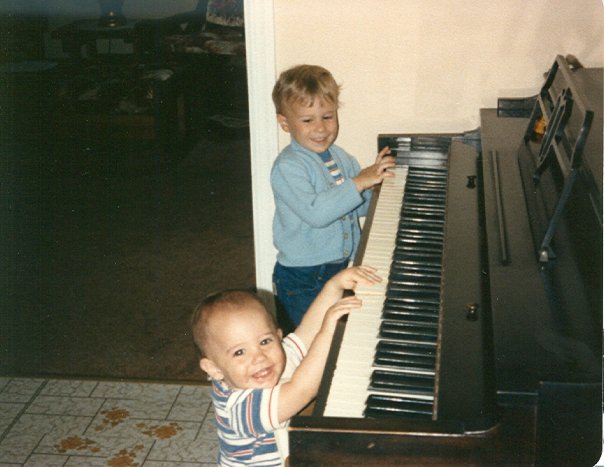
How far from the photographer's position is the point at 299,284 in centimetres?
259

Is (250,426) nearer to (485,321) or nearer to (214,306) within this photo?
(214,306)

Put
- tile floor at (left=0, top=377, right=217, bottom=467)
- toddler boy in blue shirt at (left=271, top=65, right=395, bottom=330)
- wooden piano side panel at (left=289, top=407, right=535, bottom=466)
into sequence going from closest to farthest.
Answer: wooden piano side panel at (left=289, top=407, right=535, bottom=466)
toddler boy in blue shirt at (left=271, top=65, right=395, bottom=330)
tile floor at (left=0, top=377, right=217, bottom=467)

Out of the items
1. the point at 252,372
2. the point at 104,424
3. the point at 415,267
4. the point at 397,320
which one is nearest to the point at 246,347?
the point at 252,372

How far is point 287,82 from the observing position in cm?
246

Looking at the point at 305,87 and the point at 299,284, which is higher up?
the point at 305,87

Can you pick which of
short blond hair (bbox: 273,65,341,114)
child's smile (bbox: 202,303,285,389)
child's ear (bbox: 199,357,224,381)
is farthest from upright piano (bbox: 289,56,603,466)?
short blond hair (bbox: 273,65,341,114)

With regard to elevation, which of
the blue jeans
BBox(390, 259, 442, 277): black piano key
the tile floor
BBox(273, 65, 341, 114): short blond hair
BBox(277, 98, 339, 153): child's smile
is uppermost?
BBox(273, 65, 341, 114): short blond hair

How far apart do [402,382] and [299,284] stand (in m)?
1.15

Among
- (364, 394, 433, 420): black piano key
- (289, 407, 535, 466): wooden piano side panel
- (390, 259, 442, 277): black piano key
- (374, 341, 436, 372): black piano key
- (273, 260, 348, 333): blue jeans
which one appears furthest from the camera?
(273, 260, 348, 333): blue jeans

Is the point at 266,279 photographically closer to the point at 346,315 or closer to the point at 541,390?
the point at 346,315

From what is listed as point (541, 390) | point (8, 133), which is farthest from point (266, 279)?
point (8, 133)

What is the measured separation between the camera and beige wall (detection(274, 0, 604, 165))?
2.70 m

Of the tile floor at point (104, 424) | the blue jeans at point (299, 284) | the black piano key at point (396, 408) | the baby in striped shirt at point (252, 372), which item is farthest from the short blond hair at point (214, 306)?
the tile floor at point (104, 424)

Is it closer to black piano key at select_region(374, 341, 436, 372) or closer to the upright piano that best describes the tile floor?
the upright piano
